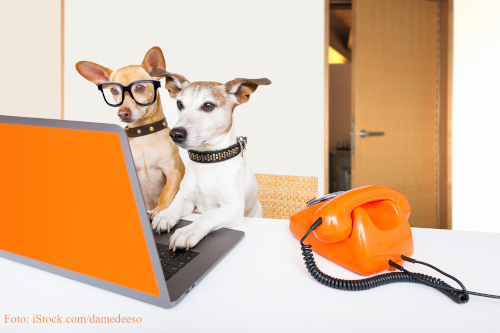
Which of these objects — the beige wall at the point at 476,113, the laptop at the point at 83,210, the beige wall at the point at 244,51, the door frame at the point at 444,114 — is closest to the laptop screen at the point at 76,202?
the laptop at the point at 83,210

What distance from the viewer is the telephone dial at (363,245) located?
0.47m

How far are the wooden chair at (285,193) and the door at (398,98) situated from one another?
4.76ft

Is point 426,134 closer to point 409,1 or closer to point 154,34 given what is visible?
point 409,1

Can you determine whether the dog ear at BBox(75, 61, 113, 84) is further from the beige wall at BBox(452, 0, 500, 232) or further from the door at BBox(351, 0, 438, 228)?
the beige wall at BBox(452, 0, 500, 232)

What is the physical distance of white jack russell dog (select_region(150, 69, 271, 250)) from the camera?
718mm

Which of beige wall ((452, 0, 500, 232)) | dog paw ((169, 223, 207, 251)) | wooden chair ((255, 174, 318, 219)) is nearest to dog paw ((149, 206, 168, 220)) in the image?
dog paw ((169, 223, 207, 251))

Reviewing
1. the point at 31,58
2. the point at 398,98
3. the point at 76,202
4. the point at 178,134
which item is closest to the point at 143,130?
the point at 178,134

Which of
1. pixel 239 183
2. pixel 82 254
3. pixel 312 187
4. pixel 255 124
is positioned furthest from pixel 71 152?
pixel 255 124

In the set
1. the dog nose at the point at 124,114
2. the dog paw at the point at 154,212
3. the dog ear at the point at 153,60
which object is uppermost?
the dog ear at the point at 153,60

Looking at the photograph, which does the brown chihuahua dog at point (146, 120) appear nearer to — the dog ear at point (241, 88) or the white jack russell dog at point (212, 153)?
the white jack russell dog at point (212, 153)

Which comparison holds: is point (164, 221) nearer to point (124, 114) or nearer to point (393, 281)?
point (124, 114)

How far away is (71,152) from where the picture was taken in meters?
0.36

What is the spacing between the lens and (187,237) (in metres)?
0.59

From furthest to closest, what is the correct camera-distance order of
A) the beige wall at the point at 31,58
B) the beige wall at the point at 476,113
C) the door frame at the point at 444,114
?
the door frame at the point at 444,114, the beige wall at the point at 476,113, the beige wall at the point at 31,58
